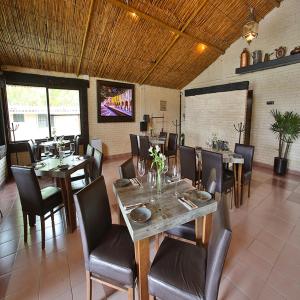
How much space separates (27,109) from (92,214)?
187 inches

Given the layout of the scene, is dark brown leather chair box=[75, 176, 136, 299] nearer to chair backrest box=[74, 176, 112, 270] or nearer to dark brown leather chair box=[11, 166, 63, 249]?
chair backrest box=[74, 176, 112, 270]

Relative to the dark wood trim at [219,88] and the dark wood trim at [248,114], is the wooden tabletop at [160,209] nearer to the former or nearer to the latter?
the dark wood trim at [248,114]

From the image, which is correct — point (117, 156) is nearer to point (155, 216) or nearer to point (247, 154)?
point (247, 154)

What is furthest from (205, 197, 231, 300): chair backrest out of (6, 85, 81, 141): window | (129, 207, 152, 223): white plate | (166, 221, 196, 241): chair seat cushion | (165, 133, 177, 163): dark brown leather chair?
(6, 85, 81, 141): window

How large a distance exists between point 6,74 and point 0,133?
142 centimetres

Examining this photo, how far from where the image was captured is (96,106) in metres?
6.09

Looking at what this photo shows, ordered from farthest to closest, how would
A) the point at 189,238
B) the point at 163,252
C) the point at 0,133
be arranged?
the point at 0,133 → the point at 189,238 → the point at 163,252

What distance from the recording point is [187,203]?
60.7 inches

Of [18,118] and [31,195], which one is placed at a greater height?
[18,118]

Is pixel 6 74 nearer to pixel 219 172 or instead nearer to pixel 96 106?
pixel 96 106

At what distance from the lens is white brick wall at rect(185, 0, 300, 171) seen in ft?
15.6

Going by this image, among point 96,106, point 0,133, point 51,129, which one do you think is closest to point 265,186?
point 96,106

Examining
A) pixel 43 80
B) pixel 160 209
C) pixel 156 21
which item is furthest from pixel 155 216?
pixel 43 80

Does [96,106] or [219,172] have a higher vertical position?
[96,106]
